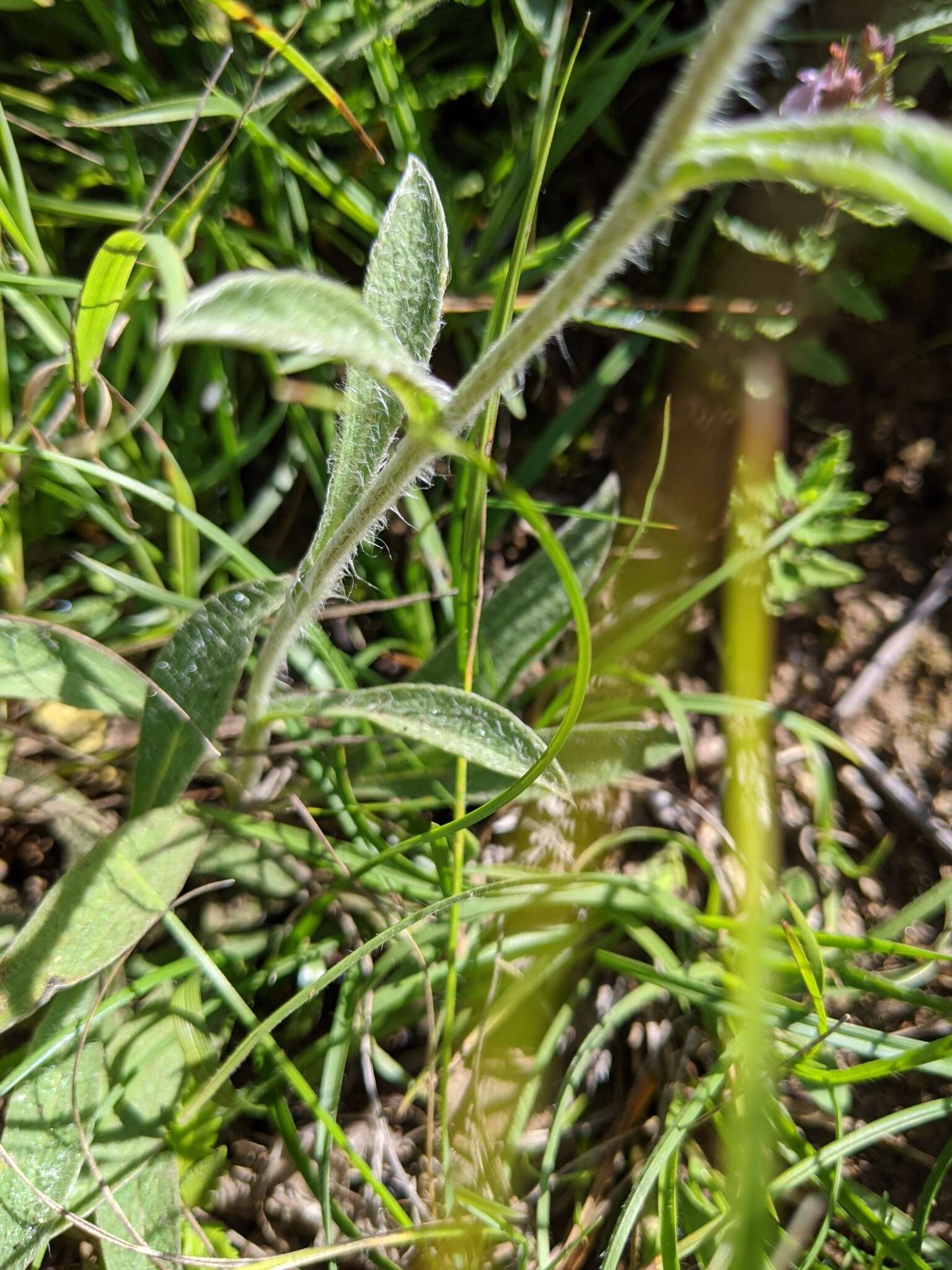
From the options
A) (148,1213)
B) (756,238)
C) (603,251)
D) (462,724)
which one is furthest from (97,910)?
(756,238)

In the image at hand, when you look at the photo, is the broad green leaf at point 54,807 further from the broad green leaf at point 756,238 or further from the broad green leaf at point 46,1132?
the broad green leaf at point 756,238

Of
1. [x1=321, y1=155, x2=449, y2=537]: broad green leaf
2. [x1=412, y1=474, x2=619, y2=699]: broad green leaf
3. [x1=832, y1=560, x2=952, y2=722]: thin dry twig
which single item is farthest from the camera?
[x1=832, y1=560, x2=952, y2=722]: thin dry twig

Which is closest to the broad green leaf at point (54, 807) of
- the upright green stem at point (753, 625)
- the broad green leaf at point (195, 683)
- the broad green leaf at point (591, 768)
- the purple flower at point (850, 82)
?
the broad green leaf at point (195, 683)

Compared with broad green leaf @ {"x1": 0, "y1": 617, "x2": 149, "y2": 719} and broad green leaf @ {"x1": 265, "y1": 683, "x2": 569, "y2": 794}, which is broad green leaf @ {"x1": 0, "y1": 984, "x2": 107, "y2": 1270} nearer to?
broad green leaf @ {"x1": 0, "y1": 617, "x2": 149, "y2": 719}

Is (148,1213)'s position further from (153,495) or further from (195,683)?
(153,495)

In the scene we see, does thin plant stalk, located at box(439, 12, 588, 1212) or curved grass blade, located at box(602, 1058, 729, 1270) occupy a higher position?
thin plant stalk, located at box(439, 12, 588, 1212)

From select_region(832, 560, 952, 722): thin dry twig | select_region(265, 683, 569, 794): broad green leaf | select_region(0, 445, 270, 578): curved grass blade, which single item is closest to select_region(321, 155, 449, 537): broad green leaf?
select_region(265, 683, 569, 794): broad green leaf

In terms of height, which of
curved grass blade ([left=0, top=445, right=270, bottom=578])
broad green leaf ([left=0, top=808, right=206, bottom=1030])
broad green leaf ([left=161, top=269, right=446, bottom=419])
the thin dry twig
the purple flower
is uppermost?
the purple flower

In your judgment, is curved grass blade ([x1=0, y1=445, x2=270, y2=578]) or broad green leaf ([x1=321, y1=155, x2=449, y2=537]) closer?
broad green leaf ([x1=321, y1=155, x2=449, y2=537])
